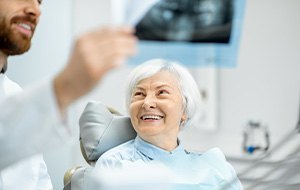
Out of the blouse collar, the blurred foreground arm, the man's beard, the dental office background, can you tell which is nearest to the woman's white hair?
the blouse collar

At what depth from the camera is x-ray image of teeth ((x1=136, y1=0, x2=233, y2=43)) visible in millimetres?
1332

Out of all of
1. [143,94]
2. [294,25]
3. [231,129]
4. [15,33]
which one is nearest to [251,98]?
[231,129]

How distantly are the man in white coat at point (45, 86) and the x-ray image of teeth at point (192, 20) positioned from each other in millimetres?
635

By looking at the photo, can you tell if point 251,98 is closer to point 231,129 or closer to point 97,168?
point 231,129

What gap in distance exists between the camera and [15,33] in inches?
26.1

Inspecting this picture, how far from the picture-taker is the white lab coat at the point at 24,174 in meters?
1.08

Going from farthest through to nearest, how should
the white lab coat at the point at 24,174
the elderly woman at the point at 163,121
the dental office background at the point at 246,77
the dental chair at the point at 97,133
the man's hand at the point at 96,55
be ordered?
1. the dental office background at the point at 246,77
2. the dental chair at the point at 97,133
3. the elderly woman at the point at 163,121
4. the white lab coat at the point at 24,174
5. the man's hand at the point at 96,55

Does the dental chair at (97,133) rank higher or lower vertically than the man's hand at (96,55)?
lower

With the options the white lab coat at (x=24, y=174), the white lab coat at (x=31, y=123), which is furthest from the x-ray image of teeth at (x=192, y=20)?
the white lab coat at (x=31, y=123)

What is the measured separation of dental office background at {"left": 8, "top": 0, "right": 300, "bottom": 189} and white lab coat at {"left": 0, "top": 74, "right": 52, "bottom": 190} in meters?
0.30

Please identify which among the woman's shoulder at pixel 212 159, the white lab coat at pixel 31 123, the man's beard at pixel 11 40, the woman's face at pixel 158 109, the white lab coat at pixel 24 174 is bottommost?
the white lab coat at pixel 24 174

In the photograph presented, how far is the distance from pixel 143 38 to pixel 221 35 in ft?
1.44

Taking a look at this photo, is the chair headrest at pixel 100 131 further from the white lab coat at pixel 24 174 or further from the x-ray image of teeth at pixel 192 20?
the x-ray image of teeth at pixel 192 20

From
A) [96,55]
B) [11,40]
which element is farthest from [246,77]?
[96,55]
